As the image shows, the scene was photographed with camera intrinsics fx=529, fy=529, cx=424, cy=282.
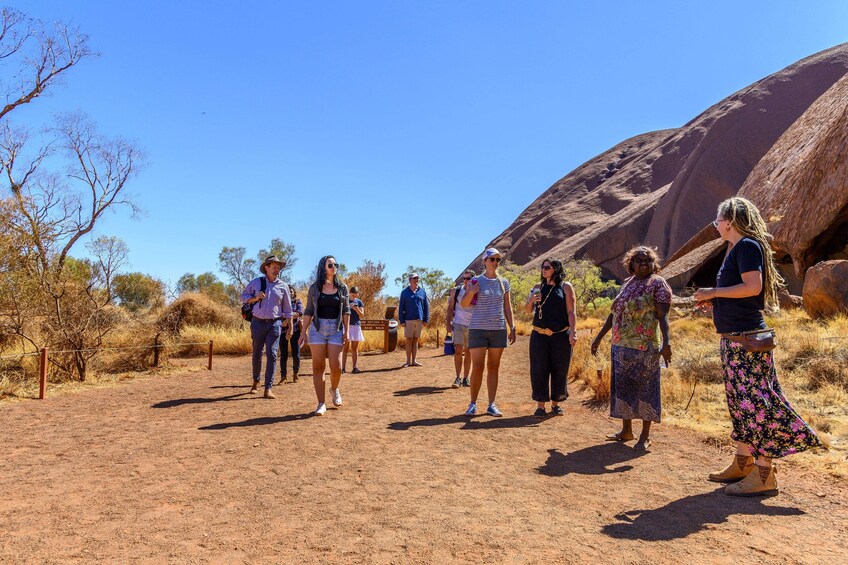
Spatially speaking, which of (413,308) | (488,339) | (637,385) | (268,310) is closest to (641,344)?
(637,385)

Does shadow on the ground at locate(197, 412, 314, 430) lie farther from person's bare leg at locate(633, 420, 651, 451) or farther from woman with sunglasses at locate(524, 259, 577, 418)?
person's bare leg at locate(633, 420, 651, 451)

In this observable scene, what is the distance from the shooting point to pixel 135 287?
39.5 m

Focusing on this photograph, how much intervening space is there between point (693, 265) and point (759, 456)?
2036 centimetres

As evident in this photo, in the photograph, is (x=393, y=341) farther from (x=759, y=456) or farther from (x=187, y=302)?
(x=759, y=456)

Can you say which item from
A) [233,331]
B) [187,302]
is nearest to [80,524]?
[233,331]

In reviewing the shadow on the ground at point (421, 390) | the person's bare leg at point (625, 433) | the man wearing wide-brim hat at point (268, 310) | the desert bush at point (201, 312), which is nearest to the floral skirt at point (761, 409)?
the person's bare leg at point (625, 433)

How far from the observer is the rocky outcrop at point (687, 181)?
56.1 ft

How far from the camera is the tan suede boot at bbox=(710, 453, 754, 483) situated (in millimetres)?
3830

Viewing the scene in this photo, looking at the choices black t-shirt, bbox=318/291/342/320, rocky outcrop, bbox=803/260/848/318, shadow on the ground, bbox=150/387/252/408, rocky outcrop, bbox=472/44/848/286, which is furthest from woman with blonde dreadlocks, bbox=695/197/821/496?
rocky outcrop, bbox=472/44/848/286

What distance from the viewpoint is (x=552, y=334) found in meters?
6.40

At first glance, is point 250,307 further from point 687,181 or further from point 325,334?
point 687,181

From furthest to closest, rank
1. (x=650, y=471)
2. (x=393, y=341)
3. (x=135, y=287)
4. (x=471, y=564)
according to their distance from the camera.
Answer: (x=135, y=287) → (x=393, y=341) → (x=650, y=471) → (x=471, y=564)

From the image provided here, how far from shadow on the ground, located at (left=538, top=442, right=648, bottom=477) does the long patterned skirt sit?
330 millimetres

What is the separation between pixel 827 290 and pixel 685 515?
11250 mm
